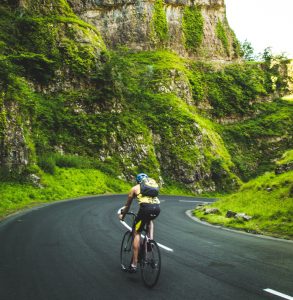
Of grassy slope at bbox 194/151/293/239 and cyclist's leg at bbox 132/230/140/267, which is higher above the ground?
→ cyclist's leg at bbox 132/230/140/267

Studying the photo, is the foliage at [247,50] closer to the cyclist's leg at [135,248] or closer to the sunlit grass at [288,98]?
the sunlit grass at [288,98]

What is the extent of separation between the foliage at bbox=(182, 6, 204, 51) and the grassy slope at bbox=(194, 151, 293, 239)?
160 feet

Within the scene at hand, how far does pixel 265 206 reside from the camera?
53.3 ft

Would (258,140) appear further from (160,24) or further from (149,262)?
(149,262)

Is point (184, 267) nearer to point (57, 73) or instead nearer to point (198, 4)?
point (57, 73)

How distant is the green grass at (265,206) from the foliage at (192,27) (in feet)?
160

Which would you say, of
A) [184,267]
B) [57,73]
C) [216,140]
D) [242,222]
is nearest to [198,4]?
[216,140]

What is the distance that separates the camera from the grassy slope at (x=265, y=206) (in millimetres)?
13586

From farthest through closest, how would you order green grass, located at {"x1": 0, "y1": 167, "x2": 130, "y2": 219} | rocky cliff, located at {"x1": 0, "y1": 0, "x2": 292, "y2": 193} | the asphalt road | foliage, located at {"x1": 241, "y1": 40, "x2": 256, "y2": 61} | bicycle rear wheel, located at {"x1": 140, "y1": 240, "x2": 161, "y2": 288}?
1. foliage, located at {"x1": 241, "y1": 40, "x2": 256, "y2": 61}
2. rocky cliff, located at {"x1": 0, "y1": 0, "x2": 292, "y2": 193}
3. green grass, located at {"x1": 0, "y1": 167, "x2": 130, "y2": 219}
4. bicycle rear wheel, located at {"x1": 140, "y1": 240, "x2": 161, "y2": 288}
5. the asphalt road

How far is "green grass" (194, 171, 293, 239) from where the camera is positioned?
13.6m

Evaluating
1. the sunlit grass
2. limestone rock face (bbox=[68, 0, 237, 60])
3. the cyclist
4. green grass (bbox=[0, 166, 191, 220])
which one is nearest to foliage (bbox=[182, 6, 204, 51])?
limestone rock face (bbox=[68, 0, 237, 60])

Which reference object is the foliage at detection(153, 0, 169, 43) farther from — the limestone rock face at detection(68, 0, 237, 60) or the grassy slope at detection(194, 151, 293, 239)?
the grassy slope at detection(194, 151, 293, 239)

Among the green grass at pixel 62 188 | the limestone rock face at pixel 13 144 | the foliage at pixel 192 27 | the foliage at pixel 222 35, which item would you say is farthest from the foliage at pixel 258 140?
the limestone rock face at pixel 13 144

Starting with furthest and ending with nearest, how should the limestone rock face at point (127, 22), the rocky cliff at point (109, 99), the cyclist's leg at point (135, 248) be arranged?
the limestone rock face at point (127, 22), the rocky cliff at point (109, 99), the cyclist's leg at point (135, 248)
